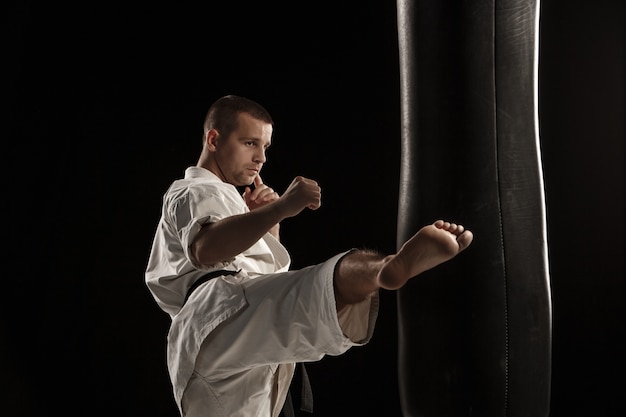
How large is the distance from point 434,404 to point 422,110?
24.0 inches

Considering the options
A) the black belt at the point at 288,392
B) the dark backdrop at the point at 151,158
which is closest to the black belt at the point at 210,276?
the black belt at the point at 288,392

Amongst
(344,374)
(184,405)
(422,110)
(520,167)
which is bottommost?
(344,374)

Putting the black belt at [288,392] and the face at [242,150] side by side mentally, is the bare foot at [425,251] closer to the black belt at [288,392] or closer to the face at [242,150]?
the black belt at [288,392]

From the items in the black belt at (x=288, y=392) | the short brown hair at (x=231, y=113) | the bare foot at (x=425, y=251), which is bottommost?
the black belt at (x=288, y=392)

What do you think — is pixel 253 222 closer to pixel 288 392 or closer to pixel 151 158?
pixel 288 392

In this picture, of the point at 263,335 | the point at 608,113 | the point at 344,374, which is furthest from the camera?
the point at 344,374

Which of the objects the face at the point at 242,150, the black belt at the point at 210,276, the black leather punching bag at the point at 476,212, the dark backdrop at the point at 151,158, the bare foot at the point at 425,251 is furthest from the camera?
the dark backdrop at the point at 151,158

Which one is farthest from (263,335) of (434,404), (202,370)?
(434,404)

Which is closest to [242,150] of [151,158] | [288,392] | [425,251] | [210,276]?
[210,276]

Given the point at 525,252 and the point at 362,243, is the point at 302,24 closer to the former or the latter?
the point at 362,243

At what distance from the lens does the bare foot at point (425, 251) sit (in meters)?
1.39

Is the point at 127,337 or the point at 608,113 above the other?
the point at 608,113

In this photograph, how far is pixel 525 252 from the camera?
156cm

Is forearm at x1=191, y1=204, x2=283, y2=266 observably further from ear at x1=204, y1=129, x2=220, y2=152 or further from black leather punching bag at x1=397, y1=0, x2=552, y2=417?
ear at x1=204, y1=129, x2=220, y2=152
